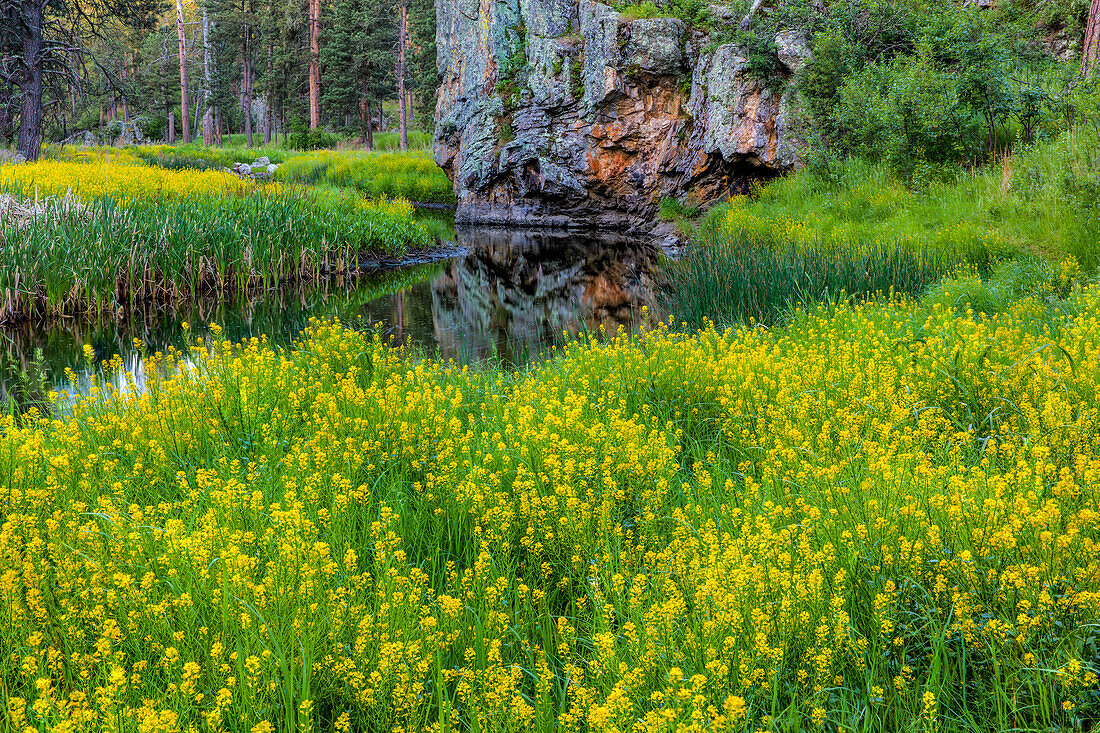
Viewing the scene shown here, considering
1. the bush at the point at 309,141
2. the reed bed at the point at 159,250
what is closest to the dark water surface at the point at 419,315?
the reed bed at the point at 159,250

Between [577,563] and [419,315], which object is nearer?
[577,563]

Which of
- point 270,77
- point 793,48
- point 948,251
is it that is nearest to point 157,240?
point 948,251

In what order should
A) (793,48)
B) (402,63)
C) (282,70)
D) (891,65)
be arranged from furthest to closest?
(282,70) → (402,63) → (793,48) → (891,65)

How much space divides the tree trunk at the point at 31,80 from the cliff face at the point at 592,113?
47.2 ft

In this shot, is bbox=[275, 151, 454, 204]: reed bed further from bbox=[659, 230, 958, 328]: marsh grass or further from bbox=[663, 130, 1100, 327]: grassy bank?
bbox=[659, 230, 958, 328]: marsh grass

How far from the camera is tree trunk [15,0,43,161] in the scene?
72.6ft

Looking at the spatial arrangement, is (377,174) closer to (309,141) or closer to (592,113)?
(592,113)

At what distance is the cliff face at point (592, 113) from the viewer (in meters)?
22.2

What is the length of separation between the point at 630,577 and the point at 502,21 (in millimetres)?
29489

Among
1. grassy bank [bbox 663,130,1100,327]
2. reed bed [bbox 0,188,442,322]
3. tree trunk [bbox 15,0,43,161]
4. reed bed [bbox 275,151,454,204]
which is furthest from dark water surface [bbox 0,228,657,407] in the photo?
tree trunk [bbox 15,0,43,161]

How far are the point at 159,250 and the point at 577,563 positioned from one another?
11748mm

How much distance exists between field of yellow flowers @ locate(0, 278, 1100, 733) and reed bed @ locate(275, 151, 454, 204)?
1078 inches

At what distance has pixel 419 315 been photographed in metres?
13.9

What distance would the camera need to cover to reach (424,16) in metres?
49.6
